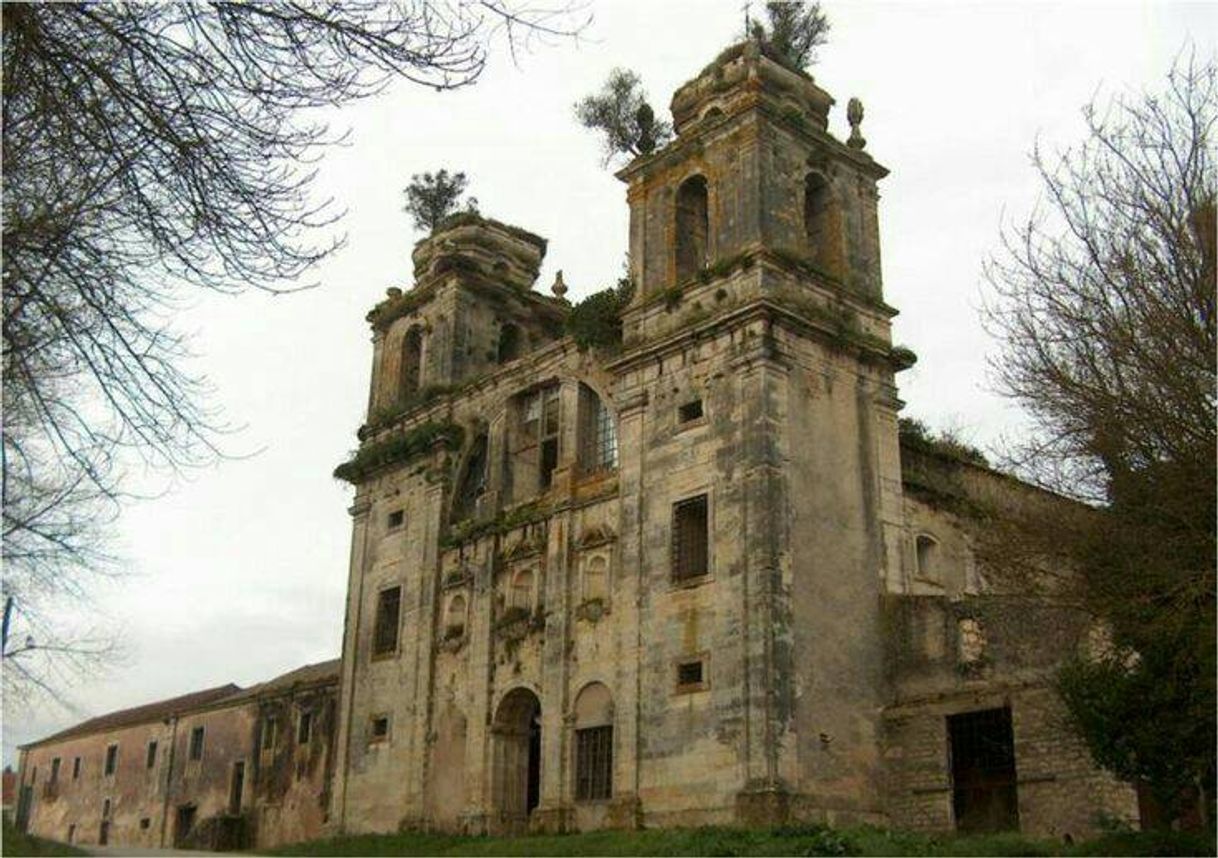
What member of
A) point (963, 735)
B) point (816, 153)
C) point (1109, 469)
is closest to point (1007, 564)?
point (1109, 469)

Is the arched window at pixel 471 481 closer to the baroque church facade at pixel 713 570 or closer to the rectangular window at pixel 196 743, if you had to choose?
the baroque church facade at pixel 713 570

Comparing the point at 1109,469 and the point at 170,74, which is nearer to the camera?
the point at 170,74

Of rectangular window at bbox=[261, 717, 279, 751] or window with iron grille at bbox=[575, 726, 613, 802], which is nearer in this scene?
window with iron grille at bbox=[575, 726, 613, 802]

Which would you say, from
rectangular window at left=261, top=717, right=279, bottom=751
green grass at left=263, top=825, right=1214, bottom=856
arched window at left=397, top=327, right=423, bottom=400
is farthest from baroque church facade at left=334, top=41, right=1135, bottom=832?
rectangular window at left=261, top=717, right=279, bottom=751

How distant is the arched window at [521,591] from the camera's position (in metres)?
26.5

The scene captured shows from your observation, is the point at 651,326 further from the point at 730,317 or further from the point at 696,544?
the point at 696,544

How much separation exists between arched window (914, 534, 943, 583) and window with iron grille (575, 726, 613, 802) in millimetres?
6868

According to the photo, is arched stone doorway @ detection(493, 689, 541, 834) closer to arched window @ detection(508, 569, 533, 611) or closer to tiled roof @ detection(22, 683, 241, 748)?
arched window @ detection(508, 569, 533, 611)

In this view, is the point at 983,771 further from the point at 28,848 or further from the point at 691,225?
the point at 28,848

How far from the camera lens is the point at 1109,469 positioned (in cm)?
1448

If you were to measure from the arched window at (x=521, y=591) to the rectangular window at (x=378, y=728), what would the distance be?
460 cm

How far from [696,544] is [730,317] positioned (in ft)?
13.4

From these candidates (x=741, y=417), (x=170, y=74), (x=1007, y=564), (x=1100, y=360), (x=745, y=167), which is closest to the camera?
(x=170, y=74)

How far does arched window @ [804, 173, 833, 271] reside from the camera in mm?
25812
